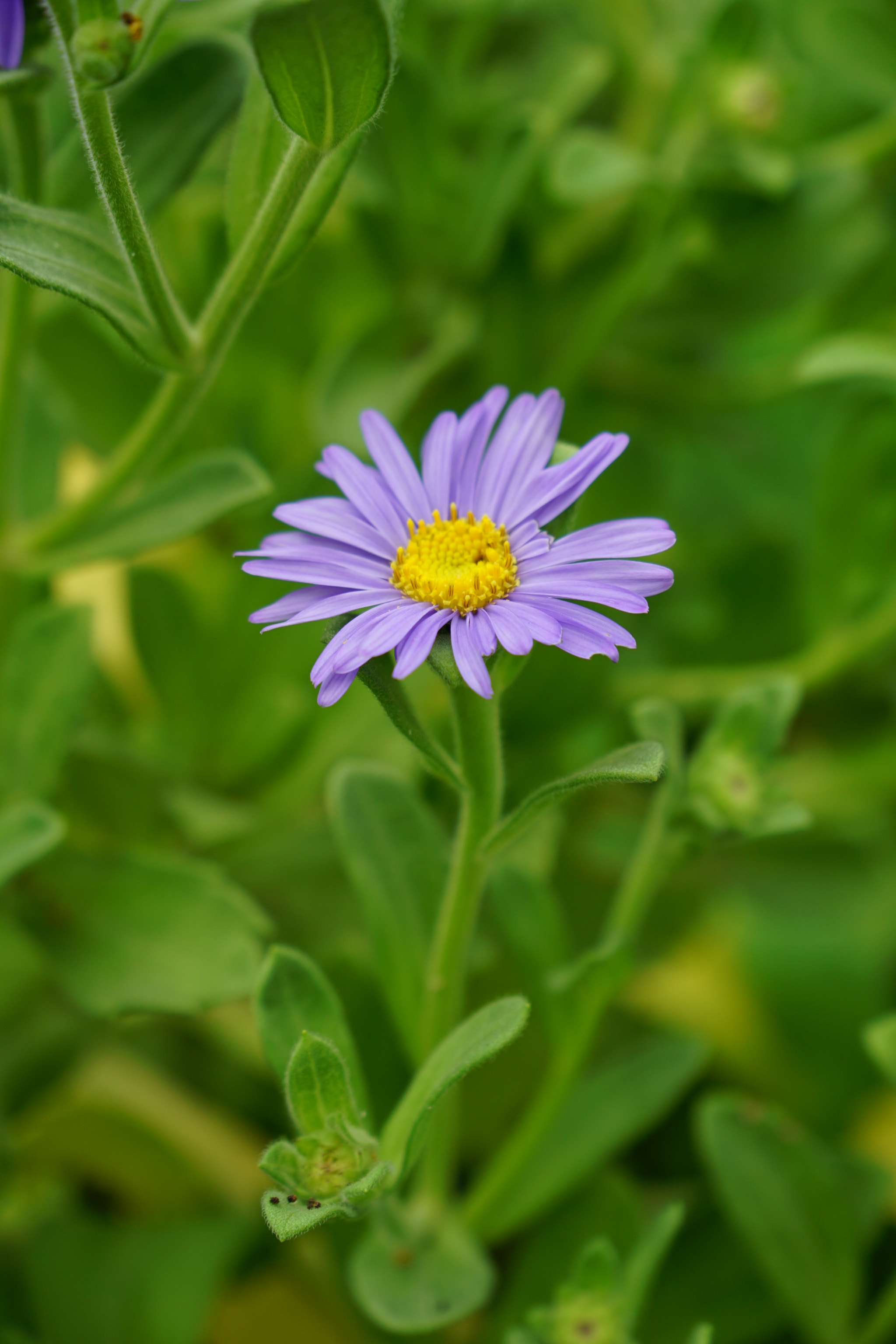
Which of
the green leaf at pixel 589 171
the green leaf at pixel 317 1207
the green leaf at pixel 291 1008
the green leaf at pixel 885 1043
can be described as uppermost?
the green leaf at pixel 589 171

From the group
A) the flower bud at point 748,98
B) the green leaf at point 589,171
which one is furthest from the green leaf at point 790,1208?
the flower bud at point 748,98

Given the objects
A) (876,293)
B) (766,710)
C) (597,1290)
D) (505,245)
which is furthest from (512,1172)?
(876,293)

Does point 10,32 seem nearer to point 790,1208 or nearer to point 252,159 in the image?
point 252,159

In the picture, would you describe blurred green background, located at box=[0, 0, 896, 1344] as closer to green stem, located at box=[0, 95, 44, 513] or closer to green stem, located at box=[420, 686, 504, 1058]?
green stem, located at box=[0, 95, 44, 513]

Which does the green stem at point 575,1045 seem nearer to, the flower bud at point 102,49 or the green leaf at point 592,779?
the green leaf at point 592,779

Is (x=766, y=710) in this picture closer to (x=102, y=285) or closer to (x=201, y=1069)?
(x=102, y=285)

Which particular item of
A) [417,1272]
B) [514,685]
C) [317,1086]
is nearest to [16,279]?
[514,685]
